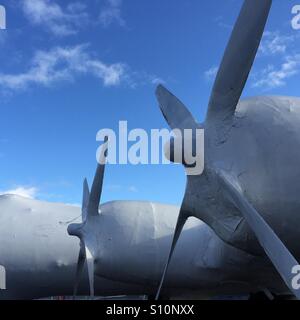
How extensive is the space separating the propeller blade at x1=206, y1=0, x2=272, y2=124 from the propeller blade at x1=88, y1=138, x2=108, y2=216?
7239 mm

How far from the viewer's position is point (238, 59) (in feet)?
30.2

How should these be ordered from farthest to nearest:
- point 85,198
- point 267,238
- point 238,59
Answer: point 85,198 < point 238,59 < point 267,238

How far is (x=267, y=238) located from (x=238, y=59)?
3683 mm

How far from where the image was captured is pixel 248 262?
1258 cm

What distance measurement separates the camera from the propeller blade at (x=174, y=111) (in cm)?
1073

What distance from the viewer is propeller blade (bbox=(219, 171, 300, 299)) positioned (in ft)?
24.9

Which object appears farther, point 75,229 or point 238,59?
point 75,229

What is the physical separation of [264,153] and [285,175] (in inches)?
23.7

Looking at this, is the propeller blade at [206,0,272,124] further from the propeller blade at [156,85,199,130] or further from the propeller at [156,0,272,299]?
the propeller blade at [156,85,199,130]

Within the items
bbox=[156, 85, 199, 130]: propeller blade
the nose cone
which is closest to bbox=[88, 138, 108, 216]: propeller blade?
the nose cone

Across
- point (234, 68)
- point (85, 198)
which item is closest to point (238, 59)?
point (234, 68)

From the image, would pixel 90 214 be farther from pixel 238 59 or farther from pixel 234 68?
pixel 238 59
